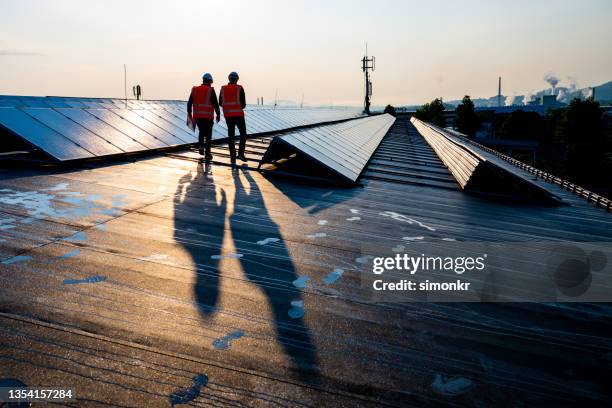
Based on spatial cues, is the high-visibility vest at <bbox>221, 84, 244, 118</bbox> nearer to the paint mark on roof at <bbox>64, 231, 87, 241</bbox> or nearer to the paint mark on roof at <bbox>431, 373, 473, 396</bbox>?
the paint mark on roof at <bbox>64, 231, 87, 241</bbox>

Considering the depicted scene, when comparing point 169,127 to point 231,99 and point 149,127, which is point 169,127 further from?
point 231,99

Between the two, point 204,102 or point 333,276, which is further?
point 204,102

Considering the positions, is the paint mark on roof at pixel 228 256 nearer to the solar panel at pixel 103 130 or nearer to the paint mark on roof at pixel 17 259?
the paint mark on roof at pixel 17 259

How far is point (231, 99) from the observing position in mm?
10977

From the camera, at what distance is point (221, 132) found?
16422 mm

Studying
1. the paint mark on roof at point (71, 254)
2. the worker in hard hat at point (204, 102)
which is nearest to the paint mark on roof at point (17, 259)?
the paint mark on roof at point (71, 254)

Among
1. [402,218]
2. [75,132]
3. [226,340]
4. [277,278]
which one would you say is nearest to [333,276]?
[277,278]

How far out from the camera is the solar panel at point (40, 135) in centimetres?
900

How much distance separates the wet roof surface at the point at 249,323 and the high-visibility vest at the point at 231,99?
562 centimetres

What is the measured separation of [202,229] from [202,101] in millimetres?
6682

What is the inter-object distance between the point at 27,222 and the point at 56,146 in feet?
16.5

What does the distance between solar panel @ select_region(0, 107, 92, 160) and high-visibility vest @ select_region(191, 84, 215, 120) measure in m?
2.95

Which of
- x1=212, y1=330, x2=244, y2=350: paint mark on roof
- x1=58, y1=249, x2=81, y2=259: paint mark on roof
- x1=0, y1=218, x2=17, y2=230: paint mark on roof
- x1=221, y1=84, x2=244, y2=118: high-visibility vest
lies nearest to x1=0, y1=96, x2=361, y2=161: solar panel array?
x1=221, y1=84, x2=244, y2=118: high-visibility vest

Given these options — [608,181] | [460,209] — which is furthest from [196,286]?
[608,181]
